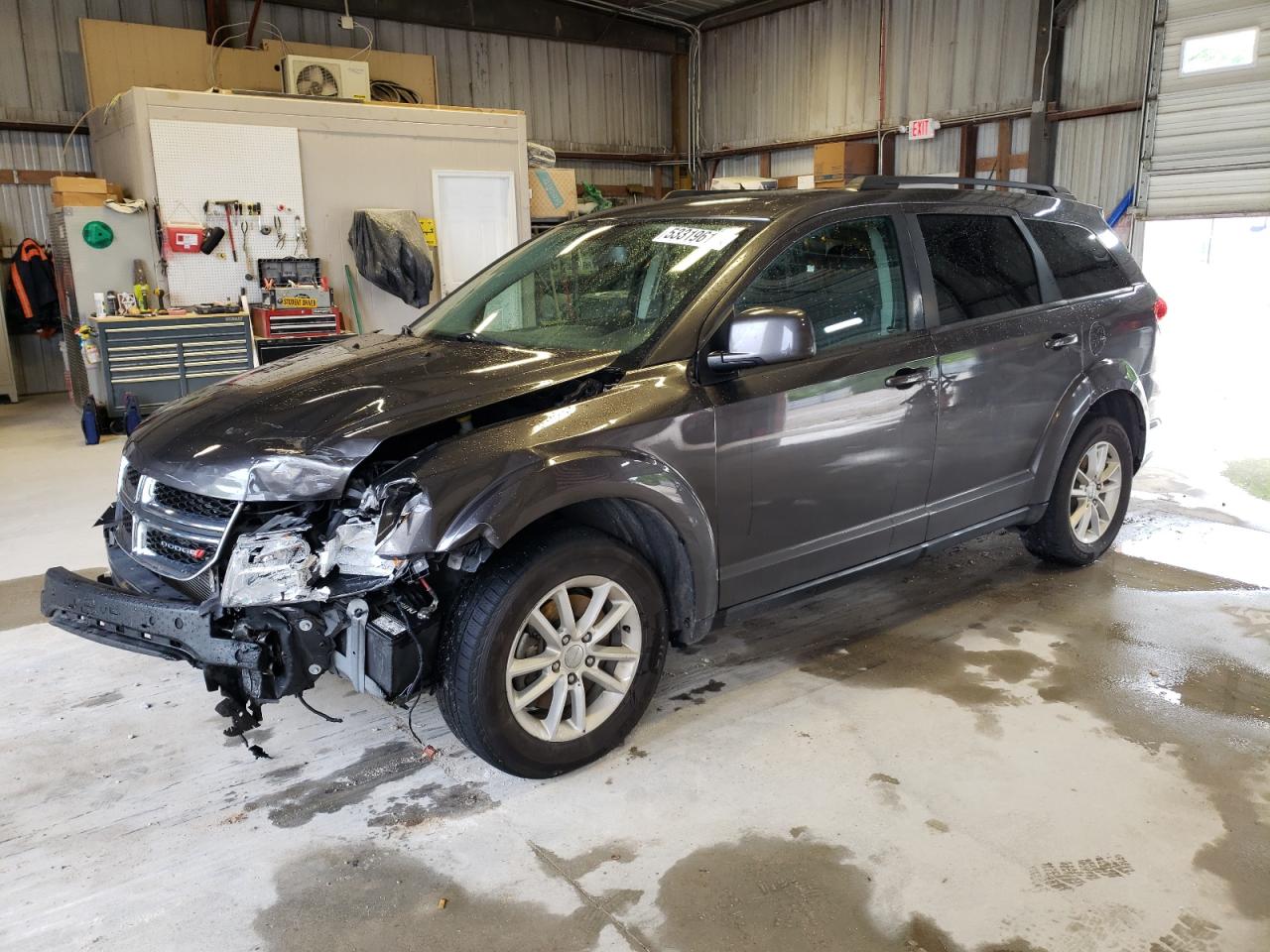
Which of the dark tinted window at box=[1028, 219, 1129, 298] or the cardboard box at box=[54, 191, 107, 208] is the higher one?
the cardboard box at box=[54, 191, 107, 208]

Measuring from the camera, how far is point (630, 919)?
201cm

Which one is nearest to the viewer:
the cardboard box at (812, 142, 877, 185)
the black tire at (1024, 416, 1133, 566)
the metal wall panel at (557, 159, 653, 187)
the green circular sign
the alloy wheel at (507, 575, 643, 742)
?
the alloy wheel at (507, 575, 643, 742)

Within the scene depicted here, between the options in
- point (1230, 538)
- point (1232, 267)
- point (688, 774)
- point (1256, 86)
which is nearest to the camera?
point (688, 774)

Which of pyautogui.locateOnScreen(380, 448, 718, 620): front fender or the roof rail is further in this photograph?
the roof rail

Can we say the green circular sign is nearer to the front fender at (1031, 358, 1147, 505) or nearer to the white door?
the white door

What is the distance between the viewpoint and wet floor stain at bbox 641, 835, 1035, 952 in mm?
1931

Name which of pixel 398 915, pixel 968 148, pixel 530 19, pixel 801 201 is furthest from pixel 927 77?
pixel 398 915

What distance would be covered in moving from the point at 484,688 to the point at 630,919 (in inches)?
24.7

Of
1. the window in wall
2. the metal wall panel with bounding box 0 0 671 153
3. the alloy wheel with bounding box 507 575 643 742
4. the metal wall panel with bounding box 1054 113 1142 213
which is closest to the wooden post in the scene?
the metal wall panel with bounding box 1054 113 1142 213

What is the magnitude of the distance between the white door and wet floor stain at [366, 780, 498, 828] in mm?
7433

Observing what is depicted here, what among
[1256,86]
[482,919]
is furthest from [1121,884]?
[1256,86]

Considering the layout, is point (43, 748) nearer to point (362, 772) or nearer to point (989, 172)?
point (362, 772)

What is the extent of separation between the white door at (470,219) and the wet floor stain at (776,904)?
25.9ft

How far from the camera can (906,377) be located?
3.02 m
